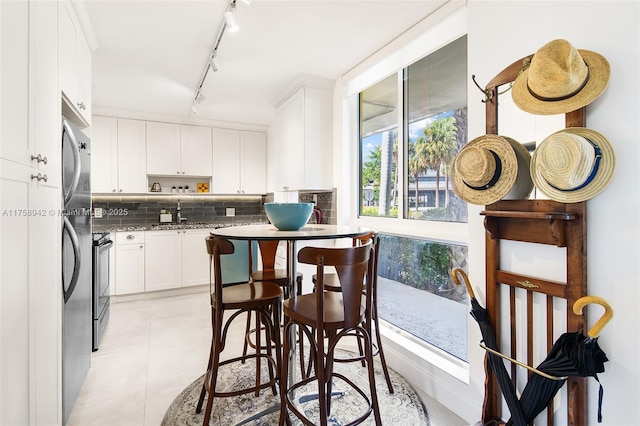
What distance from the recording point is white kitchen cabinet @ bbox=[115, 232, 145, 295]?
160 inches

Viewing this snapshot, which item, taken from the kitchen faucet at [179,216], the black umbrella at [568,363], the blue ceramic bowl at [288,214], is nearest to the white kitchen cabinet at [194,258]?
the kitchen faucet at [179,216]

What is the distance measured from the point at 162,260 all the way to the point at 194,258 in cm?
40

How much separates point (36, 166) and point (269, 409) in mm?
1676

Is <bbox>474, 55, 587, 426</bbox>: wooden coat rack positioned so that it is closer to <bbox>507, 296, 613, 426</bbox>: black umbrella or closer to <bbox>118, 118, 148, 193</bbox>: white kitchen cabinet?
<bbox>507, 296, 613, 426</bbox>: black umbrella

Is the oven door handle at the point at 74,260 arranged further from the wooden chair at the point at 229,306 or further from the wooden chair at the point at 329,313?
the wooden chair at the point at 329,313

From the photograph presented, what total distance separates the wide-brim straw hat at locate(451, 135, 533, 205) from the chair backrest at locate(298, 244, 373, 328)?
55cm

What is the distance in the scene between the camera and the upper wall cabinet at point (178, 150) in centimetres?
445

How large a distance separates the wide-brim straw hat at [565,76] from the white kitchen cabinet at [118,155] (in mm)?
4545

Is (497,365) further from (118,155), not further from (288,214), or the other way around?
(118,155)

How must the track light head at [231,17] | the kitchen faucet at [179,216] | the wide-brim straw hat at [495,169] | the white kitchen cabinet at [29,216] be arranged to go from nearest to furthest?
the white kitchen cabinet at [29,216] → the wide-brim straw hat at [495,169] → the track light head at [231,17] → the kitchen faucet at [179,216]

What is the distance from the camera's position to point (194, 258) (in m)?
4.48

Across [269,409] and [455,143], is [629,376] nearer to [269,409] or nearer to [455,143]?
[455,143]

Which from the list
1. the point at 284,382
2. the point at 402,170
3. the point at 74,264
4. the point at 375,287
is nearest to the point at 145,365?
the point at 74,264

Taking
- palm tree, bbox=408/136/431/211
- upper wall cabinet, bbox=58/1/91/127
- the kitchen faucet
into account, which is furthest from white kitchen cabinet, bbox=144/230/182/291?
palm tree, bbox=408/136/431/211
